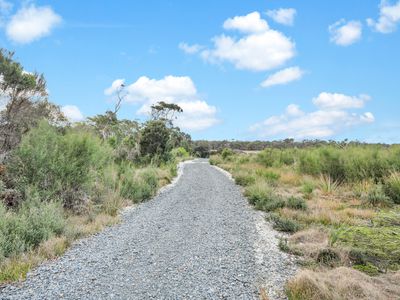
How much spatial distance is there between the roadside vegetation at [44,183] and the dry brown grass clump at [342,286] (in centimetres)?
397

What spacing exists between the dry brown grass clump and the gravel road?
37cm

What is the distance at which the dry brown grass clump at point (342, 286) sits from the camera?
14.9ft

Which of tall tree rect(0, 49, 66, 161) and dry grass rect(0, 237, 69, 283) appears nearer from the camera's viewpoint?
dry grass rect(0, 237, 69, 283)

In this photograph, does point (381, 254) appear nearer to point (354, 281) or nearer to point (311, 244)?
point (311, 244)

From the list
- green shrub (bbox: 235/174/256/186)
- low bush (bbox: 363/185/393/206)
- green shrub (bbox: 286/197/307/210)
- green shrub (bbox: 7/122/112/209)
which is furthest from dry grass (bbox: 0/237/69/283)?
green shrub (bbox: 235/174/256/186)

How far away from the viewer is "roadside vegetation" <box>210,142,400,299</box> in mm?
4855

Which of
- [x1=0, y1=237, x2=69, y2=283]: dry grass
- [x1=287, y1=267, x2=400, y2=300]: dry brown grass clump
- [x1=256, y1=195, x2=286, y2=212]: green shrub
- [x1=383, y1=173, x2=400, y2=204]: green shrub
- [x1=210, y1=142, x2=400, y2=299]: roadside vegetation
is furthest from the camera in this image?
[x1=383, y1=173, x2=400, y2=204]: green shrub

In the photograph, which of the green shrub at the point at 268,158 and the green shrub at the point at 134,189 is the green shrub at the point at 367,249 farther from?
the green shrub at the point at 268,158

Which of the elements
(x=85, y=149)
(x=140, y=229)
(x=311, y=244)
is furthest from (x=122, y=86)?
(x=311, y=244)

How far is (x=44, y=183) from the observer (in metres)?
9.63

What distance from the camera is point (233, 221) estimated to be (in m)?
9.88

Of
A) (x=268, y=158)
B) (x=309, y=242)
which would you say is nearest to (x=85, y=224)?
(x=309, y=242)

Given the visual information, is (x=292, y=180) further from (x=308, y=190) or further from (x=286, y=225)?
(x=286, y=225)

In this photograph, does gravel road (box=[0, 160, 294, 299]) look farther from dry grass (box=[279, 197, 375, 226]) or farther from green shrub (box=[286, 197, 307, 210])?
green shrub (box=[286, 197, 307, 210])
